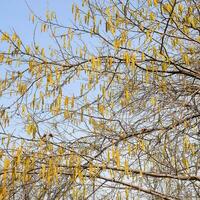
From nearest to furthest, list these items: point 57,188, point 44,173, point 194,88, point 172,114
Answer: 1. point 44,173
2. point 57,188
3. point 172,114
4. point 194,88

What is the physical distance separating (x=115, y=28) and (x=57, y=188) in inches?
53.8

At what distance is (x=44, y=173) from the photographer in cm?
218

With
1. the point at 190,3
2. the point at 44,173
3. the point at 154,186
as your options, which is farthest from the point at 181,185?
the point at 190,3

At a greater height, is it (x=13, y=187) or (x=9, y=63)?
(x=9, y=63)

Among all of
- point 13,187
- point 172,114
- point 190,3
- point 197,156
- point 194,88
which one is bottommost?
point 13,187

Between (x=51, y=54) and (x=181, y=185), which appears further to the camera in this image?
(x=51, y=54)

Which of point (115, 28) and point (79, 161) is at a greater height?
point (115, 28)

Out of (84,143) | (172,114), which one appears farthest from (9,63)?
(172,114)

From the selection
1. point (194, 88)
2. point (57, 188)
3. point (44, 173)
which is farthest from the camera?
point (194, 88)

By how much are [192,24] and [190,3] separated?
1.46 ft

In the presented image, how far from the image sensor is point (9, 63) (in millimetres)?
2977

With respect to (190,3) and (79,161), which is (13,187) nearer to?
(79,161)

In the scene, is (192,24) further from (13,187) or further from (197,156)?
(13,187)

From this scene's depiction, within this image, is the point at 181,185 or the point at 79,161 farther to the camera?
the point at 181,185
